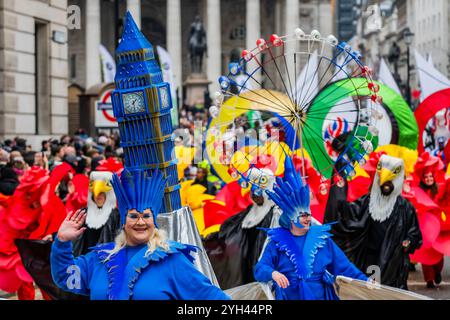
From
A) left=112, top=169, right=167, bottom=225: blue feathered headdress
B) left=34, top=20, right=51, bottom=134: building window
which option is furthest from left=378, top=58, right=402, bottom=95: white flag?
left=112, top=169, right=167, bottom=225: blue feathered headdress

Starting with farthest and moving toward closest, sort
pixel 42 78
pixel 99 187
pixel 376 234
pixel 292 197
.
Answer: pixel 42 78 < pixel 376 234 < pixel 99 187 < pixel 292 197

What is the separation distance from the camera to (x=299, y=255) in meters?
7.38

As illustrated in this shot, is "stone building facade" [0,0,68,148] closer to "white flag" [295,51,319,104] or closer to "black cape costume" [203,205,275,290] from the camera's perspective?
"white flag" [295,51,319,104]

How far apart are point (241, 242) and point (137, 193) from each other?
5528 mm

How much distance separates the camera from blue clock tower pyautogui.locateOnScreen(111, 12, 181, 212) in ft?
25.0

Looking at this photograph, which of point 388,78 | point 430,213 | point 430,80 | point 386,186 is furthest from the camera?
point 388,78

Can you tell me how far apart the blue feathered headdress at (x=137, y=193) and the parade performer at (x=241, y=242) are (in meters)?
4.95

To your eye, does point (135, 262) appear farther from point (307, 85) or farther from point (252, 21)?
point (252, 21)

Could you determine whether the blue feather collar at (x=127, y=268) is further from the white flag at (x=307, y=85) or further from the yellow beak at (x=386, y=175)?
the yellow beak at (x=386, y=175)

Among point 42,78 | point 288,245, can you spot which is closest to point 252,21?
point 42,78

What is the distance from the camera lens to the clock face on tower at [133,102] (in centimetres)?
765

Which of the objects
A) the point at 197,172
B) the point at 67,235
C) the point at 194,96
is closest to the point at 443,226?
the point at 197,172

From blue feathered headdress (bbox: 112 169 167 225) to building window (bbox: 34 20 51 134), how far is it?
54.3ft
